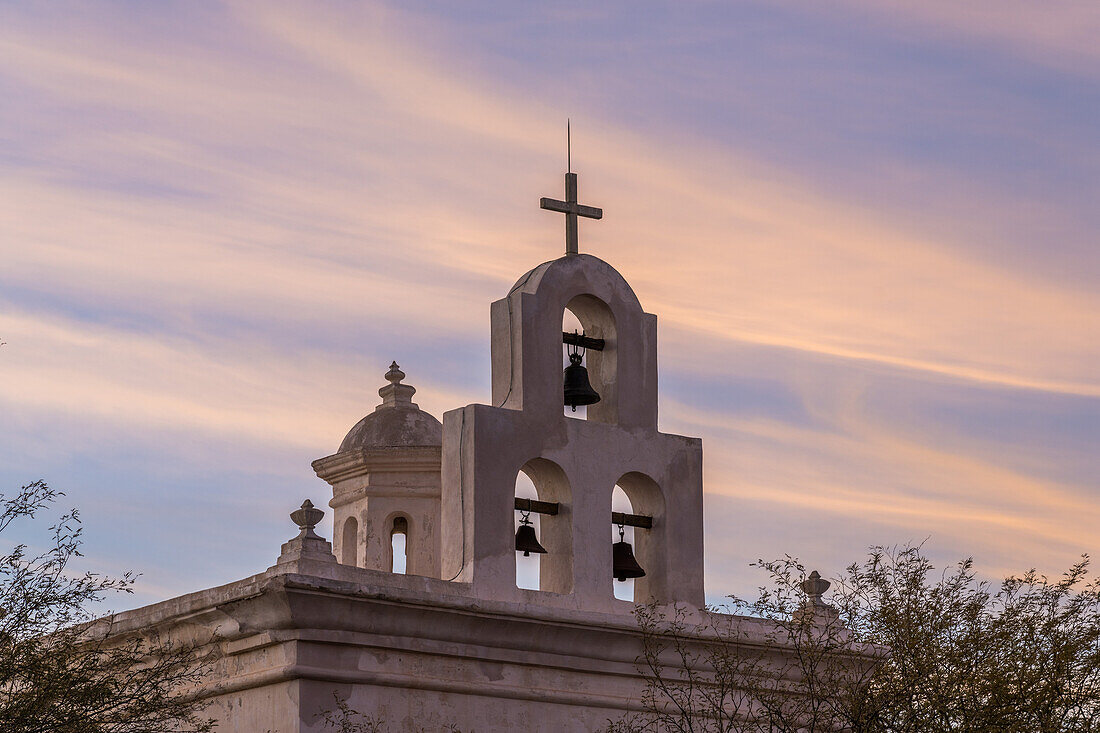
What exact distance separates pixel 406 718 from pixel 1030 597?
15.6ft

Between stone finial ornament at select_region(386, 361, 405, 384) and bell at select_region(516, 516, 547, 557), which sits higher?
stone finial ornament at select_region(386, 361, 405, 384)

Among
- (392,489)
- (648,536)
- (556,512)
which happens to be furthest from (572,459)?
(392,489)

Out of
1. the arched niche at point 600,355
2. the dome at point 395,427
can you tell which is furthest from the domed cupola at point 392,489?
the arched niche at point 600,355

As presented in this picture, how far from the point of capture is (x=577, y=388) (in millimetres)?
17453

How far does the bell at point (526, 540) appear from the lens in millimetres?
16922

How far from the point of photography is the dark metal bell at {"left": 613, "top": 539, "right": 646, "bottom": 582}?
1741 cm

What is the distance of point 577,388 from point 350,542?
21.2 feet

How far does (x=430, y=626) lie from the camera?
15633mm

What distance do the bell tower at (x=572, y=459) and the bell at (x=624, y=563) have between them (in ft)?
0.12

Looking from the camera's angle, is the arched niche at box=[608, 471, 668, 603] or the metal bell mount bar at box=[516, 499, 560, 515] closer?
the metal bell mount bar at box=[516, 499, 560, 515]

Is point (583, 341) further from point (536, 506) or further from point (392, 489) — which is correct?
point (392, 489)

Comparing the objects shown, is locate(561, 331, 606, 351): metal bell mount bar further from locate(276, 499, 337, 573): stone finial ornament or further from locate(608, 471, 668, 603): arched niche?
locate(276, 499, 337, 573): stone finial ornament

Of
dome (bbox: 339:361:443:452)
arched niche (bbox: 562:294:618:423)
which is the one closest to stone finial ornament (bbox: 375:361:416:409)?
dome (bbox: 339:361:443:452)

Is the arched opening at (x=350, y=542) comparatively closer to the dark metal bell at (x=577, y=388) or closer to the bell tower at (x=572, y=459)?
the bell tower at (x=572, y=459)
